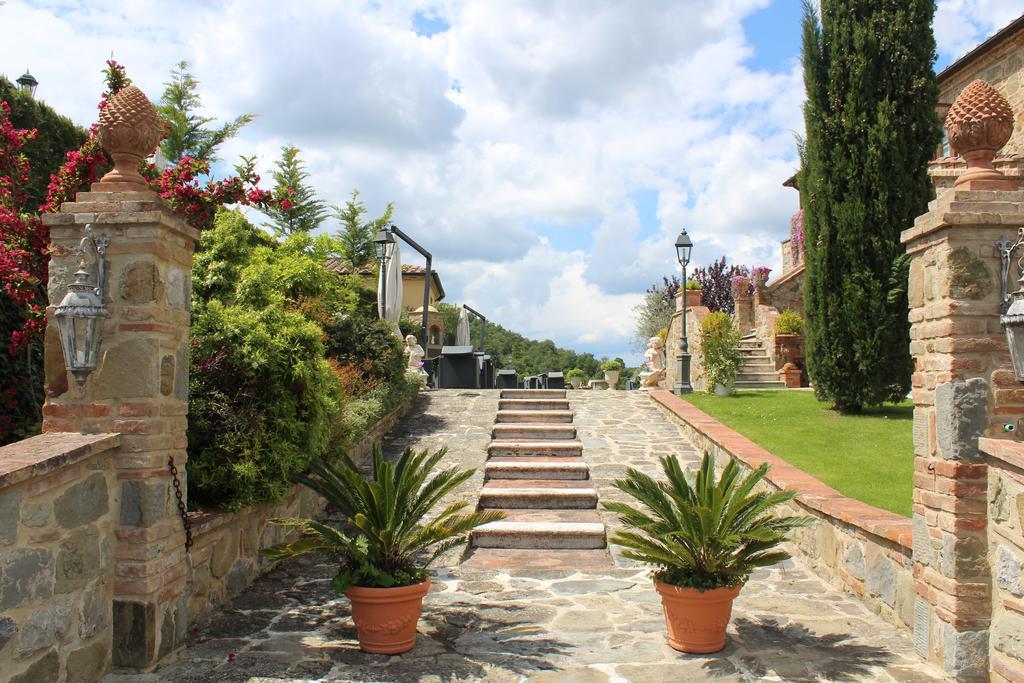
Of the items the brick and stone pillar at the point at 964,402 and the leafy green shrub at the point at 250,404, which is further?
the leafy green shrub at the point at 250,404

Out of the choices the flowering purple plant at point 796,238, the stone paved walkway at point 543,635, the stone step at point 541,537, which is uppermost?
the flowering purple plant at point 796,238

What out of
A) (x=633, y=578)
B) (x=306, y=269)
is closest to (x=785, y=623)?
(x=633, y=578)

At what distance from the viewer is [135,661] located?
3756 millimetres

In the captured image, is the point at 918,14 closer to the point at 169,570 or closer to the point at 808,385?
the point at 808,385

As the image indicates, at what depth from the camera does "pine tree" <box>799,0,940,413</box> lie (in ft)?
32.4

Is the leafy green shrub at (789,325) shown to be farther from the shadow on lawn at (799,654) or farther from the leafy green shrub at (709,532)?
the leafy green shrub at (709,532)

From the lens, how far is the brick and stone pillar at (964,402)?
3576mm

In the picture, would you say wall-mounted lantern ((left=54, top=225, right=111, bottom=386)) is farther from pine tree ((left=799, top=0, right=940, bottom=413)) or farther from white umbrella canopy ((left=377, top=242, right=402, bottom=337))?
pine tree ((left=799, top=0, right=940, bottom=413))

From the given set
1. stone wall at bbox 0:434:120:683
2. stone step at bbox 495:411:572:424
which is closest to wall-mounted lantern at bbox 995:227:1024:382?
stone wall at bbox 0:434:120:683

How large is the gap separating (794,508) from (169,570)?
4675 millimetres

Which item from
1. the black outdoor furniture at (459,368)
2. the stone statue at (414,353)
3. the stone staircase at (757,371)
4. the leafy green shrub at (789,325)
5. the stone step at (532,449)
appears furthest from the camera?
the leafy green shrub at (789,325)

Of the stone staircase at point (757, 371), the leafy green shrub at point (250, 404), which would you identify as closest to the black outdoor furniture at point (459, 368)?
the stone staircase at point (757, 371)

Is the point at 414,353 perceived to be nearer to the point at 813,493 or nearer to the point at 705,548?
the point at 813,493

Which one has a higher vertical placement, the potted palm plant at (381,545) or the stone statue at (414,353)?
the stone statue at (414,353)
